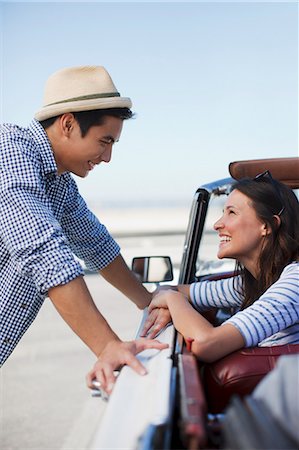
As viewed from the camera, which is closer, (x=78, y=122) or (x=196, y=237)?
(x=78, y=122)

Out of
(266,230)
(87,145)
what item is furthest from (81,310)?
(266,230)

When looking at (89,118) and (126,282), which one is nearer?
(89,118)

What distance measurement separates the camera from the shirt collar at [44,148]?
3027 millimetres

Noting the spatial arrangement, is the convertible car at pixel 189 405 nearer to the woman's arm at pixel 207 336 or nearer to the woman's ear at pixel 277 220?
the woman's arm at pixel 207 336

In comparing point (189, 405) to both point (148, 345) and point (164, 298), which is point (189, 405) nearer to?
point (148, 345)

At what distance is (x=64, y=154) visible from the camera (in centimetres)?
310

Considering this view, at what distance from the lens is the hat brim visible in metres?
2.99

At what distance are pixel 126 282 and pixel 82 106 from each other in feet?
3.70

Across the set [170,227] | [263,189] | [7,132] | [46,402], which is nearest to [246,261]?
[263,189]

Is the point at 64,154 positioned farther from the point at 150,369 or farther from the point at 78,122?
the point at 150,369

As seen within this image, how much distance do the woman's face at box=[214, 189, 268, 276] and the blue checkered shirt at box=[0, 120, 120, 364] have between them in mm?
685

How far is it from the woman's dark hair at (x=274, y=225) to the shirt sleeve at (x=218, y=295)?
0.76ft

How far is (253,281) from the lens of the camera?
10.6ft

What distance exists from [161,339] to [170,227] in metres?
35.5
